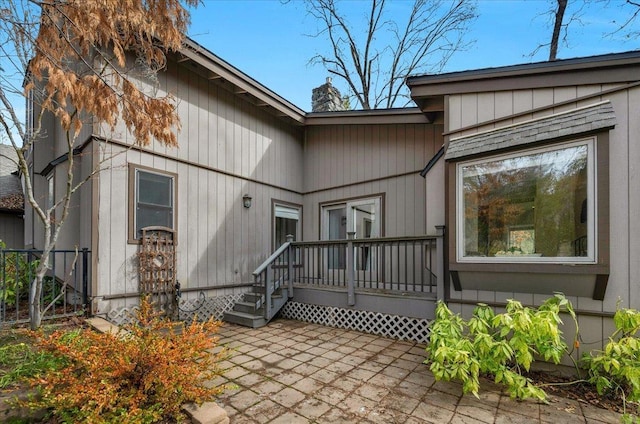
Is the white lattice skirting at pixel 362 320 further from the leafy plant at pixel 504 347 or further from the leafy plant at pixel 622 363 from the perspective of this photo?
the leafy plant at pixel 622 363

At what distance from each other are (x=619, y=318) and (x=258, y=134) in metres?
6.41

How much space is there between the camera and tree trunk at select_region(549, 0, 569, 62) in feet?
28.6

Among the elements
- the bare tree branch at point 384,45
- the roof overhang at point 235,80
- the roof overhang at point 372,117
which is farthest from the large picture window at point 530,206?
the bare tree branch at point 384,45

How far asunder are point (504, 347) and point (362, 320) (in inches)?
102

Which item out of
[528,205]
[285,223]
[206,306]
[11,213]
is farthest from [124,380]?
[11,213]

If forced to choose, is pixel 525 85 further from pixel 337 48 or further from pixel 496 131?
pixel 337 48

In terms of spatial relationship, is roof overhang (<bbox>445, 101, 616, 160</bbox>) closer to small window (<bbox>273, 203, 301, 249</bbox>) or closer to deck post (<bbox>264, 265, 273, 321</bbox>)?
deck post (<bbox>264, 265, 273, 321</bbox>)

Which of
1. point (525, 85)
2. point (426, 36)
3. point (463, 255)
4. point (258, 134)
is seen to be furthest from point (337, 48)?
point (463, 255)

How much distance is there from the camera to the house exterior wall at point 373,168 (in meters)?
6.13

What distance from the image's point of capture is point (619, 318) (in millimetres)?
2822

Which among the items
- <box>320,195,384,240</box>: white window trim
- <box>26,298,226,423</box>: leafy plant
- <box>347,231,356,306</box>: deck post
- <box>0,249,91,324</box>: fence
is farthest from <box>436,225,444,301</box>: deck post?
<box>0,249,91,324</box>: fence

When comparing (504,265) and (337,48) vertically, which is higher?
(337,48)

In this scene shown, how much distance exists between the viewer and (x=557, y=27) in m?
8.92

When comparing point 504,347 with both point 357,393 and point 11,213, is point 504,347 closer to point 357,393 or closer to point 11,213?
point 357,393
